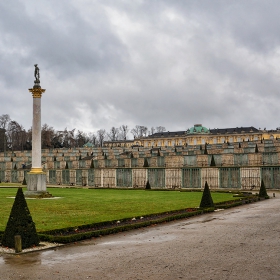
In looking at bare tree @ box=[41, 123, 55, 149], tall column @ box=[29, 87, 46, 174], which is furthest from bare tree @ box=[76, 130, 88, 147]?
tall column @ box=[29, 87, 46, 174]

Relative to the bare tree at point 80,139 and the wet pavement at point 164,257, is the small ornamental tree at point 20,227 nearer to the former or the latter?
the wet pavement at point 164,257

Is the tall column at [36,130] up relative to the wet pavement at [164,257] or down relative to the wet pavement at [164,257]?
up

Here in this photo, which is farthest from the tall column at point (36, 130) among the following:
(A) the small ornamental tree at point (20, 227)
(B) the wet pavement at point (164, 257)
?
(A) the small ornamental tree at point (20, 227)

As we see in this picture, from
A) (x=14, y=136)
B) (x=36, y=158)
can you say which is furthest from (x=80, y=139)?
(x=36, y=158)

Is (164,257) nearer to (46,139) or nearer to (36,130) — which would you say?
(36,130)

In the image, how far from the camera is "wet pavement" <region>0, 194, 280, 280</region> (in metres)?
10.3

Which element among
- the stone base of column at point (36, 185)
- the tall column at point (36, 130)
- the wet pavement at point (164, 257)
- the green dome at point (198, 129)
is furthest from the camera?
the green dome at point (198, 129)

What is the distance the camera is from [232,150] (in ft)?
253

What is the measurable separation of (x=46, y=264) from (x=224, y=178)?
37.1 m

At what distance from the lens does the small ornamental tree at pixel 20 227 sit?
13.5 meters

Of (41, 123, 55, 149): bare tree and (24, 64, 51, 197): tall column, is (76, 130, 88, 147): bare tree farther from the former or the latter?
(24, 64, 51, 197): tall column

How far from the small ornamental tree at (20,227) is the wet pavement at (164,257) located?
0.79 metres

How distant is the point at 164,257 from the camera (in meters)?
12.1

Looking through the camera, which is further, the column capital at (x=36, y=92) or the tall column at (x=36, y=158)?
the column capital at (x=36, y=92)
